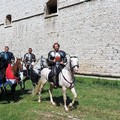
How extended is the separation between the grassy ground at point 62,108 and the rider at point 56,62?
90 cm

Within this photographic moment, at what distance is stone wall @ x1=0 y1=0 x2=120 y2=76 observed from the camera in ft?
49.6

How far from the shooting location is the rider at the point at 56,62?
9359 millimetres

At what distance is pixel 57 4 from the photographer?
763 inches

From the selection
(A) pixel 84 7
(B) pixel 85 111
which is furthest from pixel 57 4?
(B) pixel 85 111

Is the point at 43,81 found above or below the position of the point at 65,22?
below

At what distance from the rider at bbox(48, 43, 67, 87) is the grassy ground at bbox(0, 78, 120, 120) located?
2.96 ft

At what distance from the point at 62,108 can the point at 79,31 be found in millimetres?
8668

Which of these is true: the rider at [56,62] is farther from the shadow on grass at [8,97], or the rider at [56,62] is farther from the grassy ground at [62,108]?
the shadow on grass at [8,97]

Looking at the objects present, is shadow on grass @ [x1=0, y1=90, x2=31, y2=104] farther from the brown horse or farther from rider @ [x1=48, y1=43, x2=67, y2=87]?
rider @ [x1=48, y1=43, x2=67, y2=87]

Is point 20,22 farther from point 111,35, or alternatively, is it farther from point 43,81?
point 43,81

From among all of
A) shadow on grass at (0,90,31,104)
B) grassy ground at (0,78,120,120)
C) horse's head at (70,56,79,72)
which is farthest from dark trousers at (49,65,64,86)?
shadow on grass at (0,90,31,104)

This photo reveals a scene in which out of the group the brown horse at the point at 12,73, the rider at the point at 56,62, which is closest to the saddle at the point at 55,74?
the rider at the point at 56,62

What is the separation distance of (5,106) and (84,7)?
29.5 ft

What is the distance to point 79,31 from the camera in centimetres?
1727
